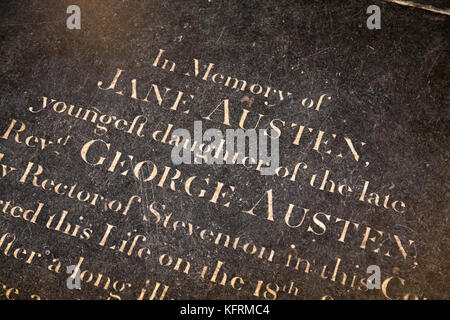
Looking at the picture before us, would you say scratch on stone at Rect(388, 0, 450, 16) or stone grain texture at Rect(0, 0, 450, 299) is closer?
stone grain texture at Rect(0, 0, 450, 299)

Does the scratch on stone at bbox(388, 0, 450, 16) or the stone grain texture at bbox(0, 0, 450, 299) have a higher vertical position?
the scratch on stone at bbox(388, 0, 450, 16)

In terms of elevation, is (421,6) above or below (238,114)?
above

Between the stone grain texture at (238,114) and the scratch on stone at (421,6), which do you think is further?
the scratch on stone at (421,6)

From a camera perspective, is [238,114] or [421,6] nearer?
[238,114]

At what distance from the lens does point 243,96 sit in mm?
2201

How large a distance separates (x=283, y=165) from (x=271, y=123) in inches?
10.1

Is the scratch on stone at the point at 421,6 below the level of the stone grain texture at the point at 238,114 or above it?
above
